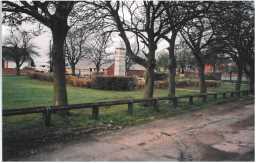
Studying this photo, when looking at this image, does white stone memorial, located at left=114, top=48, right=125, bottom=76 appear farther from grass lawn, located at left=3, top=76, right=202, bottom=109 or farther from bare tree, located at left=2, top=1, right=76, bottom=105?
bare tree, located at left=2, top=1, right=76, bottom=105

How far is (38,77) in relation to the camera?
33.1 meters

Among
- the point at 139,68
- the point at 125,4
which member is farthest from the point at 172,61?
the point at 139,68

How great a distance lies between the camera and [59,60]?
9594 mm

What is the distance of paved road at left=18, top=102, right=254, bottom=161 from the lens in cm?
557

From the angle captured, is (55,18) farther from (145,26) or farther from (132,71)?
(132,71)

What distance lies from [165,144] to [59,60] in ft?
15.5

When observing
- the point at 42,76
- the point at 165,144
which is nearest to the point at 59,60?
the point at 165,144

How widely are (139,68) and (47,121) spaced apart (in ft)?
241

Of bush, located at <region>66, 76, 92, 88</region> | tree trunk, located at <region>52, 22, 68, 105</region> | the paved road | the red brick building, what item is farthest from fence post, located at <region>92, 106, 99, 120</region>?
the red brick building

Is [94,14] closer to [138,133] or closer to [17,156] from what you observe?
[138,133]

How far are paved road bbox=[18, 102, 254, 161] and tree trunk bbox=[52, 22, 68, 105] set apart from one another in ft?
9.20

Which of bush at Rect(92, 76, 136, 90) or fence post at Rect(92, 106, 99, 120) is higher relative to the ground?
bush at Rect(92, 76, 136, 90)

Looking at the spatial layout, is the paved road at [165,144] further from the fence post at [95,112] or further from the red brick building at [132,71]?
the red brick building at [132,71]

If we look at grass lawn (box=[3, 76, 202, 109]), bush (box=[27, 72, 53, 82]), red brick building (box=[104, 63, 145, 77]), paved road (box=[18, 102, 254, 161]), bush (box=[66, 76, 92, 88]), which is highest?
red brick building (box=[104, 63, 145, 77])
